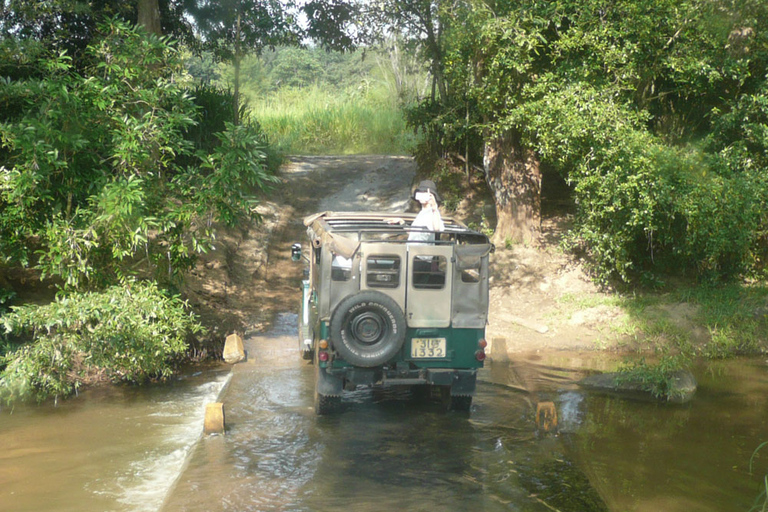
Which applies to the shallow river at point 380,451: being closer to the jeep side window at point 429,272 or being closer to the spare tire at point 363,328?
A: the spare tire at point 363,328

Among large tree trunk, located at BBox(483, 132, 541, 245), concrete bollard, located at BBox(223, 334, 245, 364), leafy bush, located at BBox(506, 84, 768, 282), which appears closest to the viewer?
concrete bollard, located at BBox(223, 334, 245, 364)

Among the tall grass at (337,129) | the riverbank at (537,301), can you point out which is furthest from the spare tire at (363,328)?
the tall grass at (337,129)

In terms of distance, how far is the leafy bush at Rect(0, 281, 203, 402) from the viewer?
8.83 meters

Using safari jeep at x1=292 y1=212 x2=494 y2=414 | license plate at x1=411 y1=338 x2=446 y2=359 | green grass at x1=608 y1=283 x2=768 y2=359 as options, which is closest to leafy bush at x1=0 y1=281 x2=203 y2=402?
safari jeep at x1=292 y1=212 x2=494 y2=414

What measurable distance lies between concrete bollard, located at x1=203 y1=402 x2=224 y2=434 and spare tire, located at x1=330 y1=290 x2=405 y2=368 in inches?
57.3

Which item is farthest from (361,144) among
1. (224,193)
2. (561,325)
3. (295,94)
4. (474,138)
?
(224,193)

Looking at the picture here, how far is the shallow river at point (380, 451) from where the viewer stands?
6.30 m

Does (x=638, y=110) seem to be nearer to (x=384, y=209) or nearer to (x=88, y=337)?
(x=384, y=209)

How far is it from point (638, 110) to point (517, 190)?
2.96 metres

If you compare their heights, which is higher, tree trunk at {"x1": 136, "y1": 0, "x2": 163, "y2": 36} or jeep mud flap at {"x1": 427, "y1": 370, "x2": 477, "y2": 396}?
tree trunk at {"x1": 136, "y1": 0, "x2": 163, "y2": 36}

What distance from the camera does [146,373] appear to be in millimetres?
10125

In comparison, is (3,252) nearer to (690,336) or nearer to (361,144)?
(690,336)

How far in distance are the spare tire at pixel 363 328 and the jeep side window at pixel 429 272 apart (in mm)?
512

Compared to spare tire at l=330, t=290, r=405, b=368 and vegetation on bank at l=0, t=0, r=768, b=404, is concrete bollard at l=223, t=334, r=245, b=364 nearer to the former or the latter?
vegetation on bank at l=0, t=0, r=768, b=404
